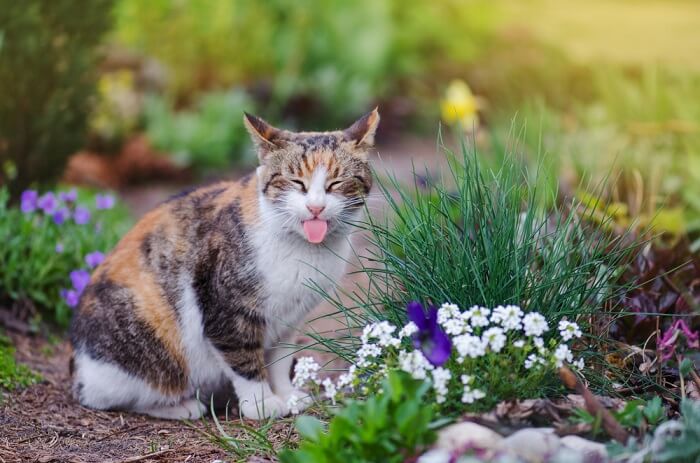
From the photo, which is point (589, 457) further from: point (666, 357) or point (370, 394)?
point (666, 357)

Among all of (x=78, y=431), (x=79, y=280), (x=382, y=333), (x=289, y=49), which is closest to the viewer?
(x=382, y=333)

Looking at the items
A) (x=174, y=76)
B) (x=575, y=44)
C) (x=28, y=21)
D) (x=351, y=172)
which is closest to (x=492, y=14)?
(x=575, y=44)

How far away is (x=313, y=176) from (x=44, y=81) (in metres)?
3.10

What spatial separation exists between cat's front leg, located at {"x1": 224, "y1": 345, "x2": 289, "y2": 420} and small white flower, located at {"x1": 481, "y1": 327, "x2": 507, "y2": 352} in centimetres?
118

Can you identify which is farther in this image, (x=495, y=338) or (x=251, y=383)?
(x=251, y=383)

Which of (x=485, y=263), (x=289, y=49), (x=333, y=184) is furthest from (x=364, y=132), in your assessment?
(x=289, y=49)

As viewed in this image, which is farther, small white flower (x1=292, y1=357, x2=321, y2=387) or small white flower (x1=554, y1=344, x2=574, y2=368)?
small white flower (x1=292, y1=357, x2=321, y2=387)

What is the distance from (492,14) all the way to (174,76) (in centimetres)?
431

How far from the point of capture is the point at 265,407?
139 inches

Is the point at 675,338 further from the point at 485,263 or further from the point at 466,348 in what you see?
the point at 466,348

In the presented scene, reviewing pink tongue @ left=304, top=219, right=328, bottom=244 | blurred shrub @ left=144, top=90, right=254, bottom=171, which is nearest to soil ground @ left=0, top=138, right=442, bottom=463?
pink tongue @ left=304, top=219, right=328, bottom=244

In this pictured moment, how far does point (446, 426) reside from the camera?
2.59 meters

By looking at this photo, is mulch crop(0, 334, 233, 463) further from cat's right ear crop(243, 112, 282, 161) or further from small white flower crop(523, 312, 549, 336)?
small white flower crop(523, 312, 549, 336)

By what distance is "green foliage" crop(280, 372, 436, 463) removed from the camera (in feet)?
7.83
